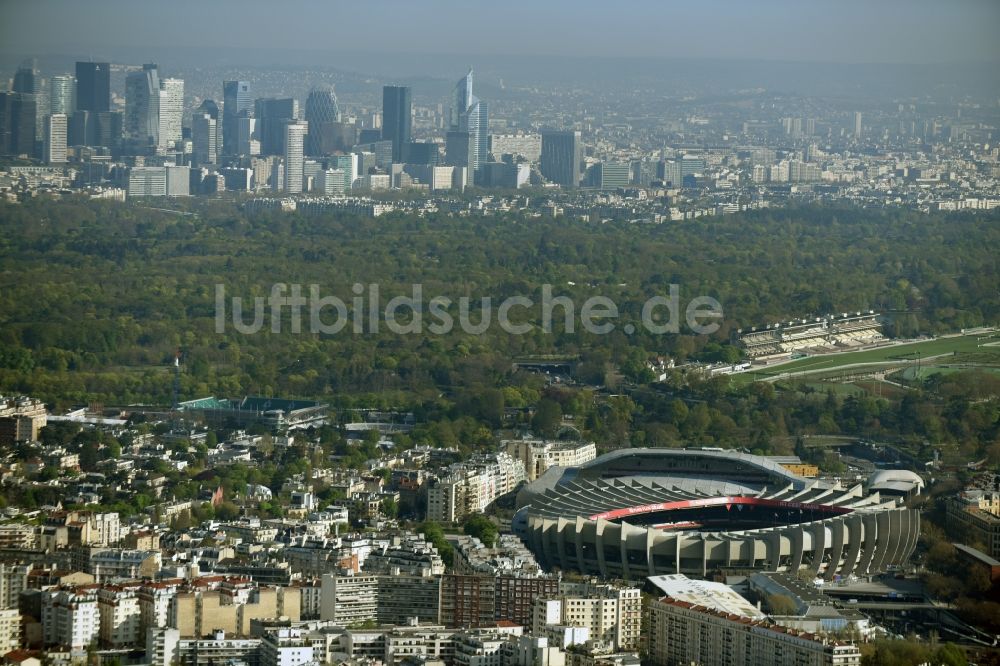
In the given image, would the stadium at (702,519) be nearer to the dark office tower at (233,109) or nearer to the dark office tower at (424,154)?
the dark office tower at (424,154)

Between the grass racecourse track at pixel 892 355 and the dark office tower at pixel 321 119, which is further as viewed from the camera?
the dark office tower at pixel 321 119

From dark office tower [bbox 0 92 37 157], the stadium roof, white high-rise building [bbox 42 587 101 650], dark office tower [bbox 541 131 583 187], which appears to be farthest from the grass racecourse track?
dark office tower [bbox 541 131 583 187]

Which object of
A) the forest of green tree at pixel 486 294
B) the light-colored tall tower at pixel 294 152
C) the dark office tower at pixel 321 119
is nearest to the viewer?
the forest of green tree at pixel 486 294

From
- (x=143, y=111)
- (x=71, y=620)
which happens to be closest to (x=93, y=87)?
(x=143, y=111)

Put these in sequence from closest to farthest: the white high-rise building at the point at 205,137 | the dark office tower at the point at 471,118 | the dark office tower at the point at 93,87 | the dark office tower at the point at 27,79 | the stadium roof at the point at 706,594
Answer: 1. the stadium roof at the point at 706,594
2. the dark office tower at the point at 27,79
3. the dark office tower at the point at 93,87
4. the white high-rise building at the point at 205,137
5. the dark office tower at the point at 471,118

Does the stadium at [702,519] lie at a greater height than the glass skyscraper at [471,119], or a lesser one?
greater

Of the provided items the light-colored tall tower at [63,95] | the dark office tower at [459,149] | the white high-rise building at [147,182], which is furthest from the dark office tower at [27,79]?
the dark office tower at [459,149]

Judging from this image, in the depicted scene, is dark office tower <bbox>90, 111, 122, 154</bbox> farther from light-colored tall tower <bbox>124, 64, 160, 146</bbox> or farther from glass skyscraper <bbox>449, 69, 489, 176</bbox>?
glass skyscraper <bbox>449, 69, 489, 176</bbox>

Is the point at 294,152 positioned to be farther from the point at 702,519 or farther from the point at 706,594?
the point at 706,594
